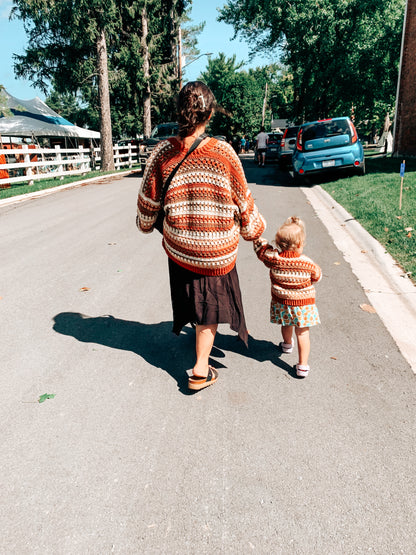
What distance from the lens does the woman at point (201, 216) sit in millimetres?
2719

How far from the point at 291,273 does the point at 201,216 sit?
0.83m

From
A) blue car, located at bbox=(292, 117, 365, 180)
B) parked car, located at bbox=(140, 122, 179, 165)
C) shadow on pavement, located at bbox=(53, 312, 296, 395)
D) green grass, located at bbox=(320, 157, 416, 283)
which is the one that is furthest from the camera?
parked car, located at bbox=(140, 122, 179, 165)

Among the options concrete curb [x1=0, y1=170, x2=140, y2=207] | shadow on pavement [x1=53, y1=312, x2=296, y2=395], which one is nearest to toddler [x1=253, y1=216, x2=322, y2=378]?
shadow on pavement [x1=53, y1=312, x2=296, y2=395]

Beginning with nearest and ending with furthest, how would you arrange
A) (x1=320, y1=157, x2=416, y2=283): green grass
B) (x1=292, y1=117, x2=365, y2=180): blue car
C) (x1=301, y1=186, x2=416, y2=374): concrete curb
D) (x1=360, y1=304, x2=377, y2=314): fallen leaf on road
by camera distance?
(x1=301, y1=186, x2=416, y2=374): concrete curb < (x1=360, y1=304, x2=377, y2=314): fallen leaf on road < (x1=320, y1=157, x2=416, y2=283): green grass < (x1=292, y1=117, x2=365, y2=180): blue car

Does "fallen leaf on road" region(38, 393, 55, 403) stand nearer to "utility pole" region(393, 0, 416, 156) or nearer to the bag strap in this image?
the bag strap

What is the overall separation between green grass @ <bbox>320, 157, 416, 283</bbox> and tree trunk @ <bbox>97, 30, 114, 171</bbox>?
41.1 feet

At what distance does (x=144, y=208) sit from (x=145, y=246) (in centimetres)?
405

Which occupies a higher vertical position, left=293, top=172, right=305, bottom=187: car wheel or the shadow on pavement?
left=293, top=172, right=305, bottom=187: car wheel

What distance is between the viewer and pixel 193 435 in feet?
8.48

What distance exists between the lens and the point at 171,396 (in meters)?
3.00

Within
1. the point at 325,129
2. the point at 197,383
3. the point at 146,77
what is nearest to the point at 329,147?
the point at 325,129

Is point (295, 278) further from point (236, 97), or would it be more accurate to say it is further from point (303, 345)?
point (236, 97)

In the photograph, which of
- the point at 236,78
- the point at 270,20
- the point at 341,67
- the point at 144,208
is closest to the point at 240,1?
the point at 270,20

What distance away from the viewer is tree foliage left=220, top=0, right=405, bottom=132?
71.7 ft
